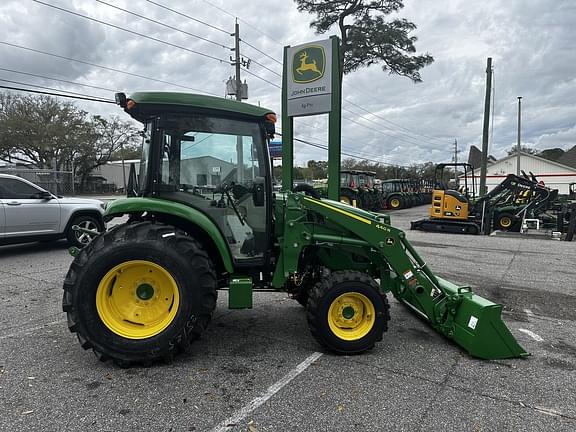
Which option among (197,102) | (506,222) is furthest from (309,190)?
(506,222)

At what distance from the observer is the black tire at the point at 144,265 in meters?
3.49

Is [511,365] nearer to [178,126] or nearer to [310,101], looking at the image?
[178,126]

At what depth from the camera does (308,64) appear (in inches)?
345

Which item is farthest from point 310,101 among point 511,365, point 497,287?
point 511,365

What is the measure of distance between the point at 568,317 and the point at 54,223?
Result: 31.1 feet

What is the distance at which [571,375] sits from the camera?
358 cm

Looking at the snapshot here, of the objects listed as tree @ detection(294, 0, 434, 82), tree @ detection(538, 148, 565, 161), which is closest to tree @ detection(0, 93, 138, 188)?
tree @ detection(294, 0, 434, 82)

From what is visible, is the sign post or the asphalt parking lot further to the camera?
the sign post

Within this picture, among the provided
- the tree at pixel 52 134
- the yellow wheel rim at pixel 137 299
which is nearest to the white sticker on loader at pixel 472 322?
the yellow wheel rim at pixel 137 299

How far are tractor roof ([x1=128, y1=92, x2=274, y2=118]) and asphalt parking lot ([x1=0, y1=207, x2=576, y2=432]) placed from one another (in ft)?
7.41

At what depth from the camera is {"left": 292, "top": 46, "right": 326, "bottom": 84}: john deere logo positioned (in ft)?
28.3

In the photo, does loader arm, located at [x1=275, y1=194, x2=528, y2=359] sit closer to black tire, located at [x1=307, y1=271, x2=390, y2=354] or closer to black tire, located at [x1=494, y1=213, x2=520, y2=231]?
black tire, located at [x1=307, y1=271, x2=390, y2=354]

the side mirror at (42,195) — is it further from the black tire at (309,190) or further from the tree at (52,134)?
the tree at (52,134)

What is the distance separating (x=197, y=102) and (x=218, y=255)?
143 centimetres
